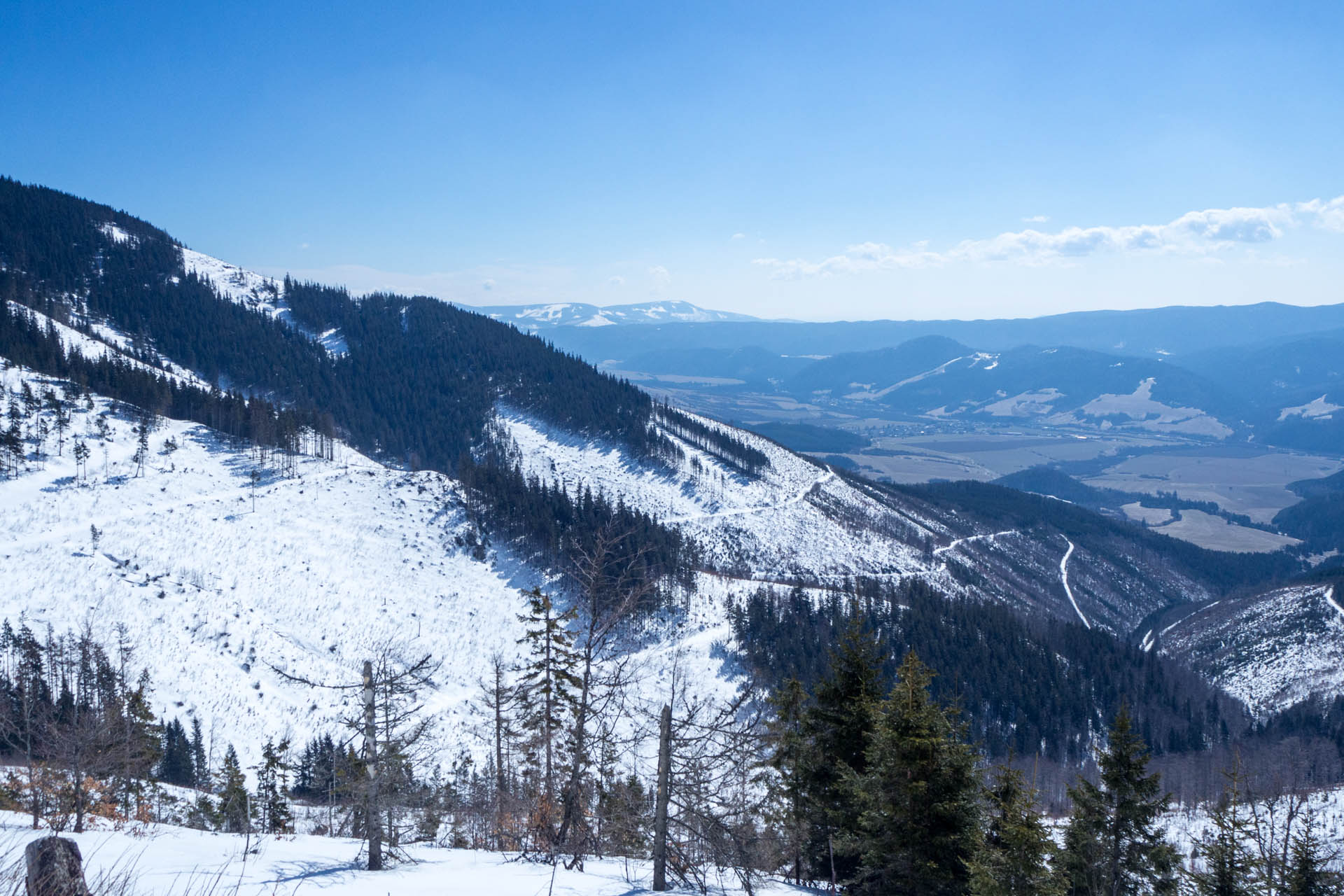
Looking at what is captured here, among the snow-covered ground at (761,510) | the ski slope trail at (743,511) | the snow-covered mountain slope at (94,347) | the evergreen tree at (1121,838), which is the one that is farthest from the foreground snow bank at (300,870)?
the snow-covered mountain slope at (94,347)

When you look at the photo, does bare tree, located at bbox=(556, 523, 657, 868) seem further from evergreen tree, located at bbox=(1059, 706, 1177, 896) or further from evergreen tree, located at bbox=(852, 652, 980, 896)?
evergreen tree, located at bbox=(1059, 706, 1177, 896)

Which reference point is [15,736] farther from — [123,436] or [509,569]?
[123,436]

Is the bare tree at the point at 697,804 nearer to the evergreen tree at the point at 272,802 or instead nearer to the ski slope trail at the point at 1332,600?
the evergreen tree at the point at 272,802

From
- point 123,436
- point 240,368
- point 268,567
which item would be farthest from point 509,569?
point 240,368

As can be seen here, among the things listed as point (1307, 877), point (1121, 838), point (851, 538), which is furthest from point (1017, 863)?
point (851, 538)

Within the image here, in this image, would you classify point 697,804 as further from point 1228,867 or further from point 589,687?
point 1228,867

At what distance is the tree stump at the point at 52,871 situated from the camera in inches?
227

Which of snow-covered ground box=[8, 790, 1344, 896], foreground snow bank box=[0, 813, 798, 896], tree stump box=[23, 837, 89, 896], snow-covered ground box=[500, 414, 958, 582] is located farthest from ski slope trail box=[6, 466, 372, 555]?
tree stump box=[23, 837, 89, 896]

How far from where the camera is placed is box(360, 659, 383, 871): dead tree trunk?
527 inches

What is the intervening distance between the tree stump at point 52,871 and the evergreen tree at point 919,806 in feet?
42.5

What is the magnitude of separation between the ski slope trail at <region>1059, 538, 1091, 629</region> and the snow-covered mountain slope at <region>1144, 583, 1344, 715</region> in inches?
404

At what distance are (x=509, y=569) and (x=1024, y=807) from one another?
72069 mm

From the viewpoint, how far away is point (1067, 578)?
139750mm

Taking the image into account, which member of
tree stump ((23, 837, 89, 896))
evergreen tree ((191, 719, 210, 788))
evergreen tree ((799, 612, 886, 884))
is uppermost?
tree stump ((23, 837, 89, 896))
